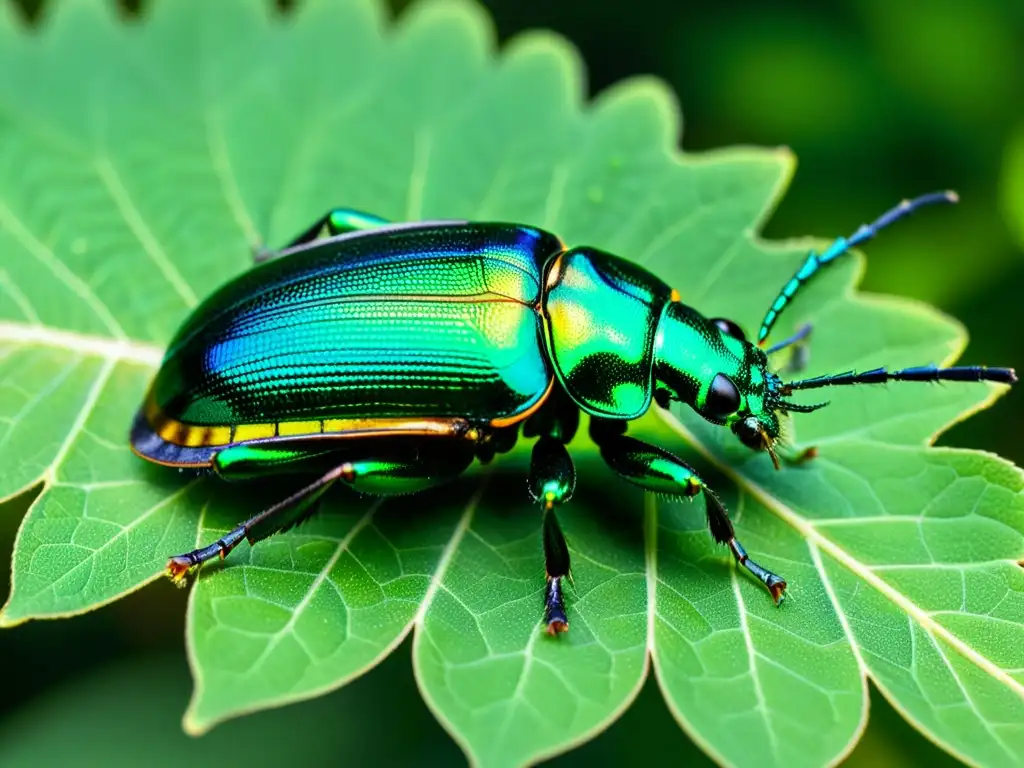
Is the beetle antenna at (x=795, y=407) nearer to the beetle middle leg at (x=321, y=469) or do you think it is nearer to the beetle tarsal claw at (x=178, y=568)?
the beetle middle leg at (x=321, y=469)

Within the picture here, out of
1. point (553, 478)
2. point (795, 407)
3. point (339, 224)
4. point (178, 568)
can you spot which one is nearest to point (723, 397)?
point (795, 407)

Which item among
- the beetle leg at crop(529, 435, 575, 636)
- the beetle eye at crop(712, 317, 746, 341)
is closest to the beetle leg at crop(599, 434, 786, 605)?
the beetle leg at crop(529, 435, 575, 636)

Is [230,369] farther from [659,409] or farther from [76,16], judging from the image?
[76,16]

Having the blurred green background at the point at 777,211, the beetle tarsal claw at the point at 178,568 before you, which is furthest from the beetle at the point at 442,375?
the blurred green background at the point at 777,211

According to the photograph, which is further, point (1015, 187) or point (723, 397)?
point (1015, 187)

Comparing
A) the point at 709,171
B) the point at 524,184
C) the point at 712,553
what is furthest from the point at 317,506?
the point at 709,171

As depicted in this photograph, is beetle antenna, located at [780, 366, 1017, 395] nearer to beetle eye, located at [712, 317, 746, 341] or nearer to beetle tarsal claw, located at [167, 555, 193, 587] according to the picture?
beetle eye, located at [712, 317, 746, 341]

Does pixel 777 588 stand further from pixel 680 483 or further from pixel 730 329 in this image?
pixel 730 329
